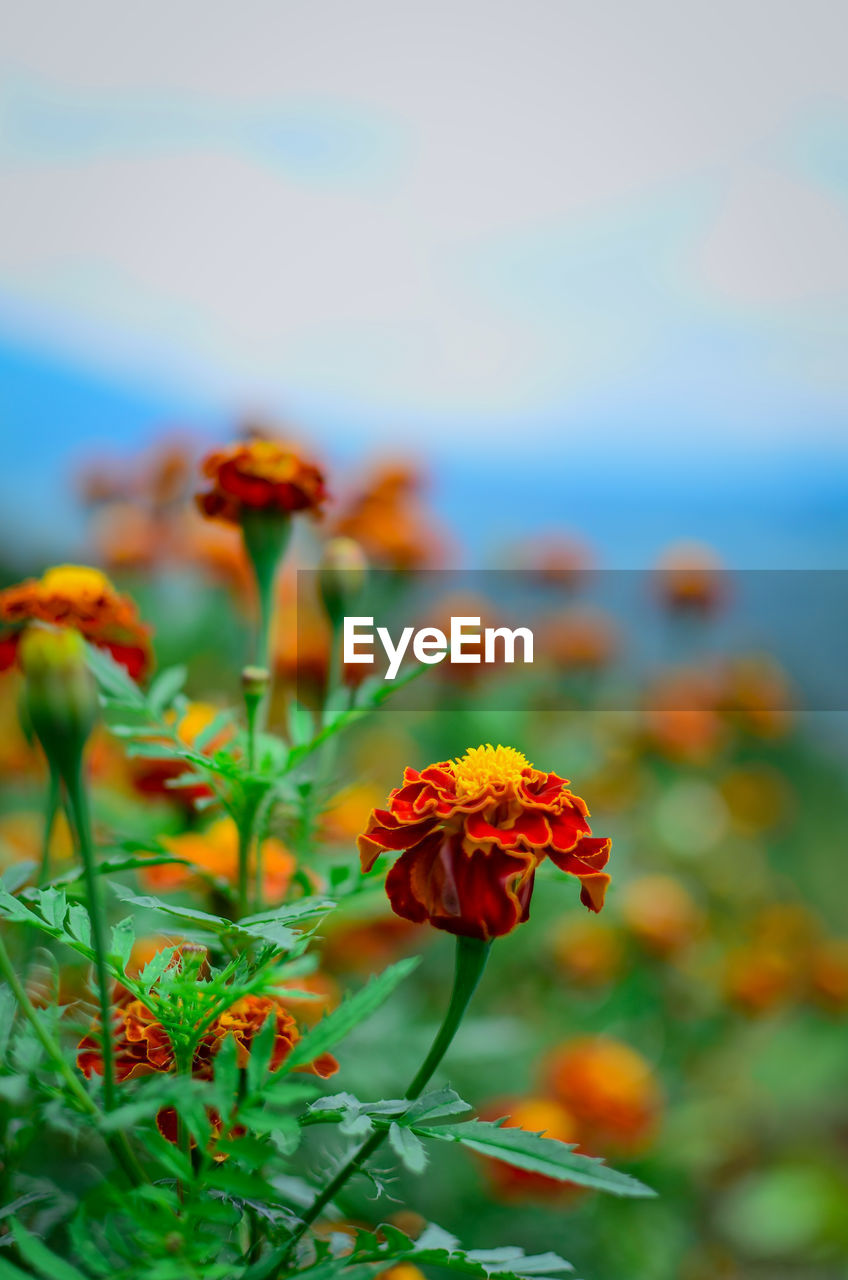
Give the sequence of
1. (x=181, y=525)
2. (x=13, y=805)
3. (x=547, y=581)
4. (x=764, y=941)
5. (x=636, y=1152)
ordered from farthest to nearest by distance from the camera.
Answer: (x=547, y=581), (x=181, y=525), (x=764, y=941), (x=13, y=805), (x=636, y=1152)

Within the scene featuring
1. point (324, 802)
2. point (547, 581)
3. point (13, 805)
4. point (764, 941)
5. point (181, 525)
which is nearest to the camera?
point (324, 802)

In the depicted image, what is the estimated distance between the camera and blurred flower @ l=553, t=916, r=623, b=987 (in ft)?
3.55

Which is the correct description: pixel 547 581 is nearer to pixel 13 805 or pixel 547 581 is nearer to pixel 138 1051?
pixel 13 805

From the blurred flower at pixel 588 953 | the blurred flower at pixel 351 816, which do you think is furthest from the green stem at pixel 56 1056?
the blurred flower at pixel 588 953

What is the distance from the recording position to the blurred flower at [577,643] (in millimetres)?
1387

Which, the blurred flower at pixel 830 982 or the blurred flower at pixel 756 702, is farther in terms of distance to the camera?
the blurred flower at pixel 756 702

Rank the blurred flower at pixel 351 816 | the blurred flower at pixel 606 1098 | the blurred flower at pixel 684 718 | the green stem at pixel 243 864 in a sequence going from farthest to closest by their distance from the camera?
the blurred flower at pixel 684 718
the blurred flower at pixel 606 1098
the blurred flower at pixel 351 816
the green stem at pixel 243 864

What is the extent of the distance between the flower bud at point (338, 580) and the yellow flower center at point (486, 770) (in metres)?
0.20

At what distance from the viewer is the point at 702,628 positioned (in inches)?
61.0

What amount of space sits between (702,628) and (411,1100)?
1289 mm

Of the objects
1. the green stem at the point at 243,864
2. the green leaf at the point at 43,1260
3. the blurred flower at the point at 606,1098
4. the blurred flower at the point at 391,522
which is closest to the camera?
the green leaf at the point at 43,1260

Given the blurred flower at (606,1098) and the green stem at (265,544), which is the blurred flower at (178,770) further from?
the blurred flower at (606,1098)

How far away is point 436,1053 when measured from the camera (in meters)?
0.34

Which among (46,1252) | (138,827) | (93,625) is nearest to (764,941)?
(138,827)
